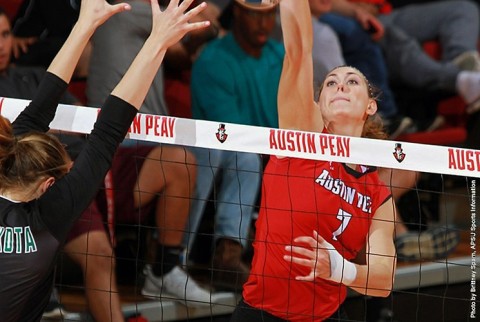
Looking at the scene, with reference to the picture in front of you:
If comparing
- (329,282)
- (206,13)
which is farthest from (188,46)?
(329,282)

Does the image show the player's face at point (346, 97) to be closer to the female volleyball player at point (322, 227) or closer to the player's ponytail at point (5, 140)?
the female volleyball player at point (322, 227)

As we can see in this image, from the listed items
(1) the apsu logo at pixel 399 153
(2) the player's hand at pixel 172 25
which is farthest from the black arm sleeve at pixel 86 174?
(1) the apsu logo at pixel 399 153

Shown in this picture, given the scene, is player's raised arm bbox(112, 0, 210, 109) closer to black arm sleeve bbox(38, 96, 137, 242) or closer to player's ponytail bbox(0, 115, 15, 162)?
black arm sleeve bbox(38, 96, 137, 242)

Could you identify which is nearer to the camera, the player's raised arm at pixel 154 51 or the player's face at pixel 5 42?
the player's raised arm at pixel 154 51

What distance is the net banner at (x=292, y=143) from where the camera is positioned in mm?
3752

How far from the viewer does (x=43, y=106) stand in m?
3.60

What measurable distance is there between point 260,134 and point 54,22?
2.21m

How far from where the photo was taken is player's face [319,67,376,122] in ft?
12.6

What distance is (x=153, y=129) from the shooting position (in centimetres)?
388

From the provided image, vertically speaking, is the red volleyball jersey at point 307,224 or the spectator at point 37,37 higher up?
the spectator at point 37,37

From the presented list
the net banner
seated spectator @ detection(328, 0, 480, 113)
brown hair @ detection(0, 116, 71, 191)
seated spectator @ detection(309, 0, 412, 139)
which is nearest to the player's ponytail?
brown hair @ detection(0, 116, 71, 191)

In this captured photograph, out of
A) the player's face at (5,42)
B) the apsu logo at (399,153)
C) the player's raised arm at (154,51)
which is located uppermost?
the player's face at (5,42)

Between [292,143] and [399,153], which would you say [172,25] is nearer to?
[292,143]

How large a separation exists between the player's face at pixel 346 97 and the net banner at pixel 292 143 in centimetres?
15
